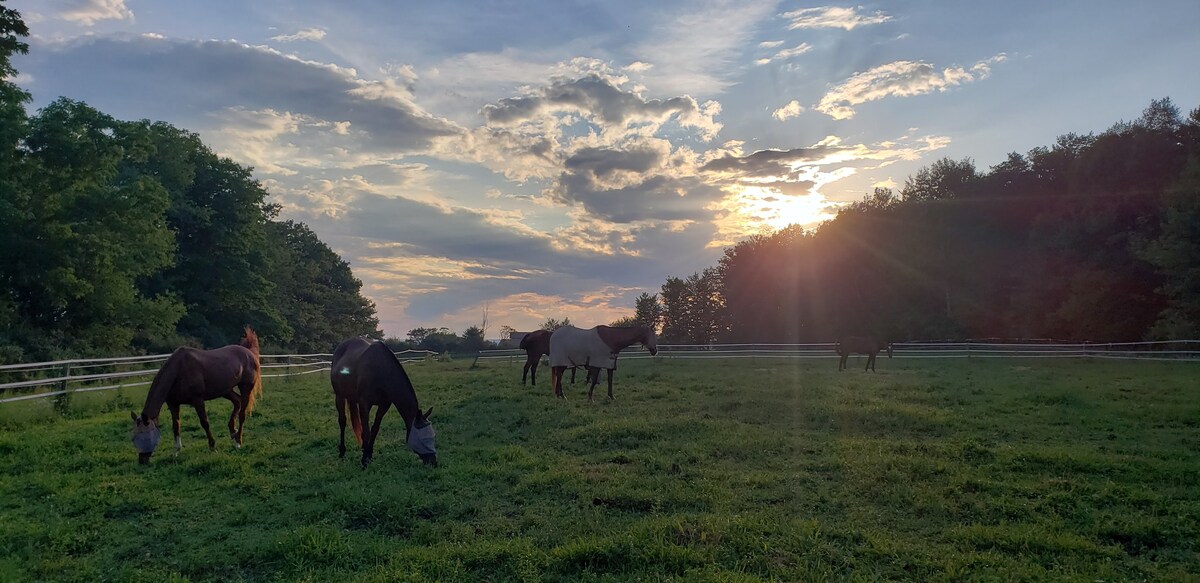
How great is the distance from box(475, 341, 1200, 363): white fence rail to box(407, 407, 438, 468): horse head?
2551 cm

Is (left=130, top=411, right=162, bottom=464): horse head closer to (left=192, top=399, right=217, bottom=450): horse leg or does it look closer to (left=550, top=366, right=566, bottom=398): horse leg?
(left=192, top=399, right=217, bottom=450): horse leg

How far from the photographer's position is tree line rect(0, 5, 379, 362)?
18.8 metres

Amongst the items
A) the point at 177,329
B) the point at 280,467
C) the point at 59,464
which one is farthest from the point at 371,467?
the point at 177,329

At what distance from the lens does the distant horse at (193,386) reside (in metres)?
9.12

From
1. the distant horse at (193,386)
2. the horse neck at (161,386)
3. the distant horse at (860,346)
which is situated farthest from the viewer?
the distant horse at (860,346)

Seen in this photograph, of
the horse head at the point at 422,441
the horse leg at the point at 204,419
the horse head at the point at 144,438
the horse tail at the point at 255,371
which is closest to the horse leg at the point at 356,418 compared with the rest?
the horse head at the point at 422,441

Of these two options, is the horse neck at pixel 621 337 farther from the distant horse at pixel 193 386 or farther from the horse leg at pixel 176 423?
the horse leg at pixel 176 423

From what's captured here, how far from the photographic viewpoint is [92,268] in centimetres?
2041

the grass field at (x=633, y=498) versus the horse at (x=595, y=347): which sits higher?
the horse at (x=595, y=347)

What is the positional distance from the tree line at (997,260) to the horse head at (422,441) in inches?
1440

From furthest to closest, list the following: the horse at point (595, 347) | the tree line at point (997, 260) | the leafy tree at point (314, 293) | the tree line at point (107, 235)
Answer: the leafy tree at point (314, 293) → the tree line at point (997, 260) → the tree line at point (107, 235) → the horse at point (595, 347)

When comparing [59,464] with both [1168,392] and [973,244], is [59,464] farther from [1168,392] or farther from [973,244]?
[973,244]

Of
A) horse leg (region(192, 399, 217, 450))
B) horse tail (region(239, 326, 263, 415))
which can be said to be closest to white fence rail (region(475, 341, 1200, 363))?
horse tail (region(239, 326, 263, 415))

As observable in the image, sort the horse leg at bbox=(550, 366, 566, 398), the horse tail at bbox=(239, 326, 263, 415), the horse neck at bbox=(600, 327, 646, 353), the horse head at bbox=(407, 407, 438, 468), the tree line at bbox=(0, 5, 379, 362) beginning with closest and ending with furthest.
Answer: the horse head at bbox=(407, 407, 438, 468) → the horse tail at bbox=(239, 326, 263, 415) → the horse leg at bbox=(550, 366, 566, 398) → the horse neck at bbox=(600, 327, 646, 353) → the tree line at bbox=(0, 5, 379, 362)
